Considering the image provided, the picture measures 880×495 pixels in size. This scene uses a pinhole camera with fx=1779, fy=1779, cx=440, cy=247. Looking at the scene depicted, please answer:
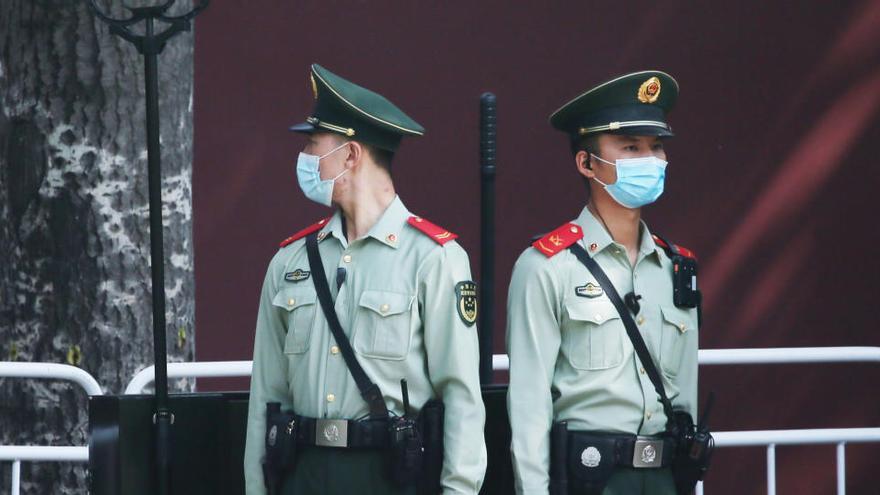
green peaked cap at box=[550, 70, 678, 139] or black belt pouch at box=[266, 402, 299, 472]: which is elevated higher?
green peaked cap at box=[550, 70, 678, 139]

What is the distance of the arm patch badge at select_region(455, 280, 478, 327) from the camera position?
4.78m

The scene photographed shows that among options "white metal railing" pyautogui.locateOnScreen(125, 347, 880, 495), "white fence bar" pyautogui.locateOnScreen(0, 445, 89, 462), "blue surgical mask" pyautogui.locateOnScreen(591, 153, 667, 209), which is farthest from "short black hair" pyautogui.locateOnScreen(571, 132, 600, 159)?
"white fence bar" pyautogui.locateOnScreen(0, 445, 89, 462)

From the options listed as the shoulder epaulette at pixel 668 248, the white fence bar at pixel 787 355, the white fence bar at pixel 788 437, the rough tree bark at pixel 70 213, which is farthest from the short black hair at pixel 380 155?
the white fence bar at pixel 788 437

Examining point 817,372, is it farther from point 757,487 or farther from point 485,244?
point 485,244

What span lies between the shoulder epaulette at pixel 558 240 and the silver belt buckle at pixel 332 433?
775 millimetres

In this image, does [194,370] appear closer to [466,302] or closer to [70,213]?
[70,213]

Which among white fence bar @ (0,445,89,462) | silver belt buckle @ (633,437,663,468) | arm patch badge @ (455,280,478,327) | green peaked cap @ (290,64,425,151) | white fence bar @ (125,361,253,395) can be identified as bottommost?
white fence bar @ (0,445,89,462)

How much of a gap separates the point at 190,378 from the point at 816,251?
307cm

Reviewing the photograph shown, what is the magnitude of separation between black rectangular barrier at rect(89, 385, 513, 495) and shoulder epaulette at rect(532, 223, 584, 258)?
440 mm

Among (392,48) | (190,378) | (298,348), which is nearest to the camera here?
(298,348)

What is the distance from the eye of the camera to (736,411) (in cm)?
788

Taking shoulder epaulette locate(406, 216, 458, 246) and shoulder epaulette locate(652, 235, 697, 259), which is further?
shoulder epaulette locate(652, 235, 697, 259)

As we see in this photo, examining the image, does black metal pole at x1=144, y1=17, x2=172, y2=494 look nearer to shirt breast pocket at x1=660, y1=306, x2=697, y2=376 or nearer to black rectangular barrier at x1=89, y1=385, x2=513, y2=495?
Result: black rectangular barrier at x1=89, y1=385, x2=513, y2=495

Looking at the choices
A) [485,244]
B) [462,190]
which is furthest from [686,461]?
[462,190]
